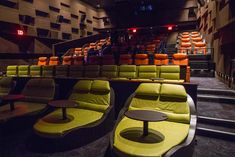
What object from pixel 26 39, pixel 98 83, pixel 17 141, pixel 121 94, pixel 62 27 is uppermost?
pixel 62 27

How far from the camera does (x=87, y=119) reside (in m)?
3.38

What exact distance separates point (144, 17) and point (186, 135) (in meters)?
12.6

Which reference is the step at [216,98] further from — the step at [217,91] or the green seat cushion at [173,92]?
the green seat cushion at [173,92]

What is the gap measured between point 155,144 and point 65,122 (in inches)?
65.2

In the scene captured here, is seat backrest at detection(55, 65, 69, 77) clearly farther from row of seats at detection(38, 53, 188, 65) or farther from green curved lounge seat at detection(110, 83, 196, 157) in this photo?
green curved lounge seat at detection(110, 83, 196, 157)

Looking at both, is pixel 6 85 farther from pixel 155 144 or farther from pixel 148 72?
pixel 155 144

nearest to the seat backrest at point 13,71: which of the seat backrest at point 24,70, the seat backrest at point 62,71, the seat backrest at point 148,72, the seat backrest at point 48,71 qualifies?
→ the seat backrest at point 24,70

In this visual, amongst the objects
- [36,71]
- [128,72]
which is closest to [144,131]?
[128,72]

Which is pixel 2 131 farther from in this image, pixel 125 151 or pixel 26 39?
pixel 26 39

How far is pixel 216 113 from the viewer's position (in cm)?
389

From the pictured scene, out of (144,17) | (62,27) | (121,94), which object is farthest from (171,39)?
(121,94)

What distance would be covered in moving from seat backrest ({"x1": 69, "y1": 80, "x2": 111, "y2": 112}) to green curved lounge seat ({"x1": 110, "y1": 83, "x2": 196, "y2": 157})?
0.61m

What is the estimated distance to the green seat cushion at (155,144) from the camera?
2.24m

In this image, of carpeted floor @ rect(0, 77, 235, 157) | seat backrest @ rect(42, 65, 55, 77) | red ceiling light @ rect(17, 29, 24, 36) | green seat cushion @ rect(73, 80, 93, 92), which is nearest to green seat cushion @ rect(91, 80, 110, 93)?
green seat cushion @ rect(73, 80, 93, 92)
